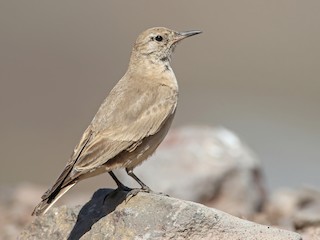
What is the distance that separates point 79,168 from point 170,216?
0.85 m

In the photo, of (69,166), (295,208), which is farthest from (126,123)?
(295,208)

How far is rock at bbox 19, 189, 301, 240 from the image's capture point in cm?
870

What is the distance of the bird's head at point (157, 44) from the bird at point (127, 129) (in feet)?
0.35

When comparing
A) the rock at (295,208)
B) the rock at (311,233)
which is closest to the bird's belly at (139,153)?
the rock at (311,233)

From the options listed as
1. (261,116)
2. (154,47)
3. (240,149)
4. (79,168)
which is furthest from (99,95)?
(79,168)

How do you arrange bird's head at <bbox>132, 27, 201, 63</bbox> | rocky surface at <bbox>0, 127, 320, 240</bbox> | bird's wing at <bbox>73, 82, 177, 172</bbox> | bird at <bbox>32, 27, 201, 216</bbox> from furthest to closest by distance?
rocky surface at <bbox>0, 127, 320, 240</bbox>, bird's head at <bbox>132, 27, 201, 63</bbox>, bird's wing at <bbox>73, 82, 177, 172</bbox>, bird at <bbox>32, 27, 201, 216</bbox>

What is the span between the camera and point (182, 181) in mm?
12930

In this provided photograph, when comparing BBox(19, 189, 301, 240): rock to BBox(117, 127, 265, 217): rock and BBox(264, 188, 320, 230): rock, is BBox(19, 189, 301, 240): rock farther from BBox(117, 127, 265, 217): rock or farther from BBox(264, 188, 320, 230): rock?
BBox(117, 127, 265, 217): rock

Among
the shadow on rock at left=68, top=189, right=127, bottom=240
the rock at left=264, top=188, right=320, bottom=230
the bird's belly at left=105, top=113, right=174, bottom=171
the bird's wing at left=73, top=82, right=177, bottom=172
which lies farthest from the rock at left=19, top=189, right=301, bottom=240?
the rock at left=264, top=188, right=320, bottom=230

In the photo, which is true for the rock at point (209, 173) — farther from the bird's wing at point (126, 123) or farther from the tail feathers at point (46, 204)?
the tail feathers at point (46, 204)

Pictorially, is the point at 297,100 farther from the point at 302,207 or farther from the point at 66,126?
the point at 302,207

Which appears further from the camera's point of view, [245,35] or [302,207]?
[245,35]

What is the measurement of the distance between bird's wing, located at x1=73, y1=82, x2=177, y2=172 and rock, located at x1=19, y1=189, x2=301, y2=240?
1.43 ft

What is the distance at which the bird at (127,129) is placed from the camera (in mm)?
8992
